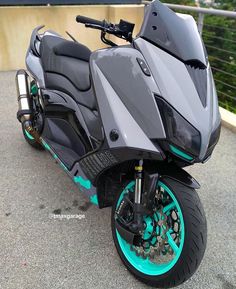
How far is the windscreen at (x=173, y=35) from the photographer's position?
5.30 ft

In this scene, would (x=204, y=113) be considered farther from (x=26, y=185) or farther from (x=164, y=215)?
(x=26, y=185)

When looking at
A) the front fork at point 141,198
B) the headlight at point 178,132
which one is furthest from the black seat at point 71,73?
the headlight at point 178,132

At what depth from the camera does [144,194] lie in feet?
5.72

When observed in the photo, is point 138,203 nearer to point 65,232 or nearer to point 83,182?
point 83,182

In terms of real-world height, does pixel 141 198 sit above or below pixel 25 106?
above

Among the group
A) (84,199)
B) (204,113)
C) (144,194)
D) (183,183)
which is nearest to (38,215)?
(84,199)

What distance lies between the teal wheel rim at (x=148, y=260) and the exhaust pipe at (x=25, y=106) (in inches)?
43.4

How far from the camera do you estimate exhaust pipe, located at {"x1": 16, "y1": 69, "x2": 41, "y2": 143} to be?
2617mm

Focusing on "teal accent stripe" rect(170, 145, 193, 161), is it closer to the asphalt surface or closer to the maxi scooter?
the maxi scooter

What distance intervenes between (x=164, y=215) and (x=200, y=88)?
67cm

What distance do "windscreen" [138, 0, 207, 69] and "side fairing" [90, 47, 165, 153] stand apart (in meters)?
0.12

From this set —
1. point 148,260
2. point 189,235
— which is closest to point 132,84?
point 189,235

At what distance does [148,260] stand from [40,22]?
4.47 meters

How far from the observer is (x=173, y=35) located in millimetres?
1621
